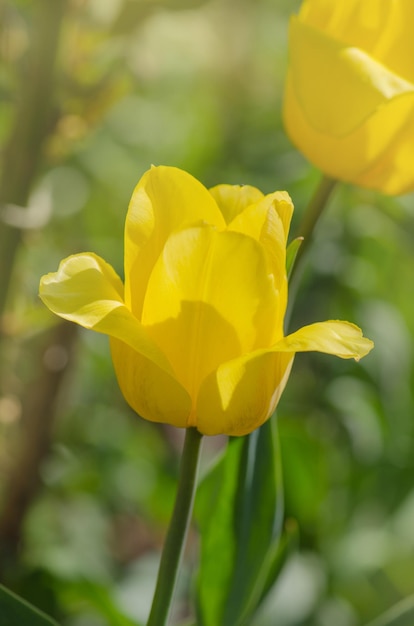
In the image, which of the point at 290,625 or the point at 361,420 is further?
the point at 361,420

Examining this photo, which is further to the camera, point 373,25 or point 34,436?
point 34,436

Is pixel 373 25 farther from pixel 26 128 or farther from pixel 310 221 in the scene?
pixel 26 128

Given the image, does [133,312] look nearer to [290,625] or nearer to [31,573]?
[31,573]

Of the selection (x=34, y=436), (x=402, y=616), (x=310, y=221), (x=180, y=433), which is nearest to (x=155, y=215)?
(x=310, y=221)

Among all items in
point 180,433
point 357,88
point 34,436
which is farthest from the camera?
point 180,433

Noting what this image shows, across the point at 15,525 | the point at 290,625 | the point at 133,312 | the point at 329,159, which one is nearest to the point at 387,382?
the point at 290,625

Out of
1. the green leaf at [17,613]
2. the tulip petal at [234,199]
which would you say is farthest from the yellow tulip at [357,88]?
the green leaf at [17,613]

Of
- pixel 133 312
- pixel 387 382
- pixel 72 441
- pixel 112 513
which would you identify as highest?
pixel 133 312

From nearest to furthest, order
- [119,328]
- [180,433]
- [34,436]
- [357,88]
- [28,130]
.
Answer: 1. [119,328]
2. [357,88]
3. [28,130]
4. [34,436]
5. [180,433]
